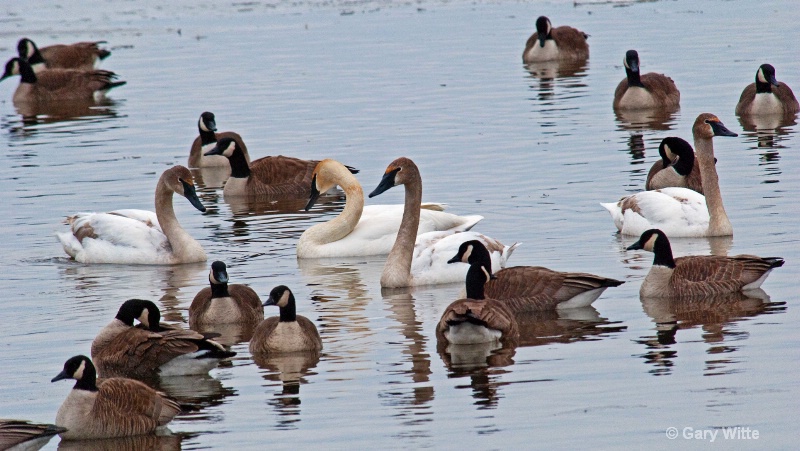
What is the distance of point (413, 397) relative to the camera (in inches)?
358

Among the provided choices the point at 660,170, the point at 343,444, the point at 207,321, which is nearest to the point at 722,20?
the point at 660,170

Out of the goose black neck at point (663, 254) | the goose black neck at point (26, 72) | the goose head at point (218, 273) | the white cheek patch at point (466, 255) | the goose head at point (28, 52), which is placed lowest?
the goose black neck at point (663, 254)

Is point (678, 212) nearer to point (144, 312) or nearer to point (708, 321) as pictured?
point (708, 321)

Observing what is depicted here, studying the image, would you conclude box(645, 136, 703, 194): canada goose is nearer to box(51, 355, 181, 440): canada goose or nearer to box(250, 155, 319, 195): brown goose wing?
box(250, 155, 319, 195): brown goose wing

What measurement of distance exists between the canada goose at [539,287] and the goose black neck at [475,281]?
20.4 inches

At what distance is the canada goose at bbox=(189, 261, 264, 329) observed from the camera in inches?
453

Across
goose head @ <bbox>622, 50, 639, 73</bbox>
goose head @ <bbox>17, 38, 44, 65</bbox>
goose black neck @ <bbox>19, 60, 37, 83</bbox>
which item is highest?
goose head @ <bbox>17, 38, 44, 65</bbox>

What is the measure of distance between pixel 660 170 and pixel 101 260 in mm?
6736

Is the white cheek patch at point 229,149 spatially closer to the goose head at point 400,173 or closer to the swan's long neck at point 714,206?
the goose head at point 400,173

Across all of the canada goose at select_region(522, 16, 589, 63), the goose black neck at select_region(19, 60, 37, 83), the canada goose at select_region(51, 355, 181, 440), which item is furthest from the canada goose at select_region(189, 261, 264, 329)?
the canada goose at select_region(522, 16, 589, 63)

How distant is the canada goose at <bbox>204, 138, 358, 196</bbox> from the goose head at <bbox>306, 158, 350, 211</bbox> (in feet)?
9.87

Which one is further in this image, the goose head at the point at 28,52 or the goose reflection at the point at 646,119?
the goose head at the point at 28,52

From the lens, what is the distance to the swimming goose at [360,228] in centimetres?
1462

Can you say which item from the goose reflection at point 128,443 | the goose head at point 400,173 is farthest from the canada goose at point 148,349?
the goose head at point 400,173
